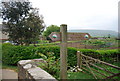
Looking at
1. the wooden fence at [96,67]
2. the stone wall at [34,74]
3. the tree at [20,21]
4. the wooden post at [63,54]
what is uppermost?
the tree at [20,21]

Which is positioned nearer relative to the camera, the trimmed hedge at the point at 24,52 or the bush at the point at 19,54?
the trimmed hedge at the point at 24,52

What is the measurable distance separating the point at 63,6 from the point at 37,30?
6.59m

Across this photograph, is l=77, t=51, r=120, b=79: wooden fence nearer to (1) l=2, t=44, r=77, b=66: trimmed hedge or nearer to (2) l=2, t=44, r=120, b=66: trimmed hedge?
(2) l=2, t=44, r=120, b=66: trimmed hedge

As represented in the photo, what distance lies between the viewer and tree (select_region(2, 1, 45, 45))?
9.36 metres

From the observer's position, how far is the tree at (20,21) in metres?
9.36

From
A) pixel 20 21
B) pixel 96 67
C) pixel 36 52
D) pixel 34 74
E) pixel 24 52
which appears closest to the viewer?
pixel 34 74

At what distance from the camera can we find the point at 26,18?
993cm

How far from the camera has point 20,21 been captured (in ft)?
31.6

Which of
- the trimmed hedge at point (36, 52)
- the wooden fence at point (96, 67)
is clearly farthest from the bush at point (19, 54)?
the wooden fence at point (96, 67)

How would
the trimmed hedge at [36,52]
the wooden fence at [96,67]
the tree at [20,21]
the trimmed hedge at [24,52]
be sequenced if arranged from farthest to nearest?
the tree at [20,21] → the trimmed hedge at [24,52] → the trimmed hedge at [36,52] → the wooden fence at [96,67]

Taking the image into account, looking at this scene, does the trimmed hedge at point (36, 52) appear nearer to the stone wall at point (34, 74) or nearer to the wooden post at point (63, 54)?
the stone wall at point (34, 74)

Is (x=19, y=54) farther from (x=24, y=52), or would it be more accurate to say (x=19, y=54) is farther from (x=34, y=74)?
(x=34, y=74)

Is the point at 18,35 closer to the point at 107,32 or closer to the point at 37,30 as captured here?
the point at 37,30

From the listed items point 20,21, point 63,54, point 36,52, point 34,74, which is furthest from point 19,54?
point 63,54
